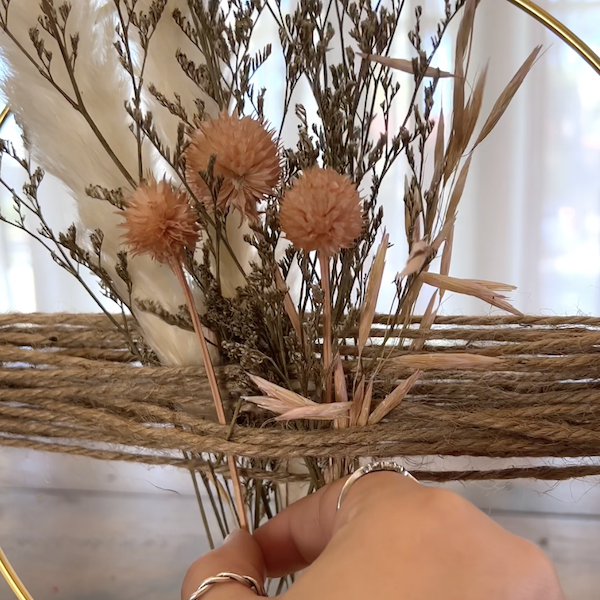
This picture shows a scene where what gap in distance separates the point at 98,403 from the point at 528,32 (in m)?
0.79

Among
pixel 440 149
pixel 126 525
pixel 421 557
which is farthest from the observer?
pixel 126 525

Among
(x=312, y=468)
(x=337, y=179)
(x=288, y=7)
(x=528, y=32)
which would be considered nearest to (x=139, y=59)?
(x=337, y=179)

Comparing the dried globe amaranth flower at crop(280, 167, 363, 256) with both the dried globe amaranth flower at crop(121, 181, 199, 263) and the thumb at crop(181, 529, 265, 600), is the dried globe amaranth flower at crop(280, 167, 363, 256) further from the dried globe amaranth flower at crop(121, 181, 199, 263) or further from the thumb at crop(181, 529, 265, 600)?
the thumb at crop(181, 529, 265, 600)

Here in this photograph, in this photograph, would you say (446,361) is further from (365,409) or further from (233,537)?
(233,537)

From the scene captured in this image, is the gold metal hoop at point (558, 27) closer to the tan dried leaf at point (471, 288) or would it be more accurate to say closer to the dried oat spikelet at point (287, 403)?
the tan dried leaf at point (471, 288)

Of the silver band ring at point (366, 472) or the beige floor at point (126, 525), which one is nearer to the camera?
the silver band ring at point (366, 472)

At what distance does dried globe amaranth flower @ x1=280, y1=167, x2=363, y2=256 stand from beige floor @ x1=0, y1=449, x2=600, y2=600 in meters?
0.50

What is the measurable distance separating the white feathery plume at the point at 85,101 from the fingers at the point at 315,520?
244 millimetres

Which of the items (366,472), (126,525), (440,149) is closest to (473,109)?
(440,149)

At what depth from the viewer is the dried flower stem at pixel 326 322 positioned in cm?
33

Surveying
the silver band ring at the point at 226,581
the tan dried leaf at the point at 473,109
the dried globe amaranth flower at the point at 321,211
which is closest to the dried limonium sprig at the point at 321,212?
the dried globe amaranth flower at the point at 321,211

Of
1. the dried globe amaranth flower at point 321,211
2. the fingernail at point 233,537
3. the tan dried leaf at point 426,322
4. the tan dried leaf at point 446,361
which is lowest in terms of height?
the fingernail at point 233,537

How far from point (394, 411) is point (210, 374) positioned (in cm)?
14

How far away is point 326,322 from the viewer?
361 mm
